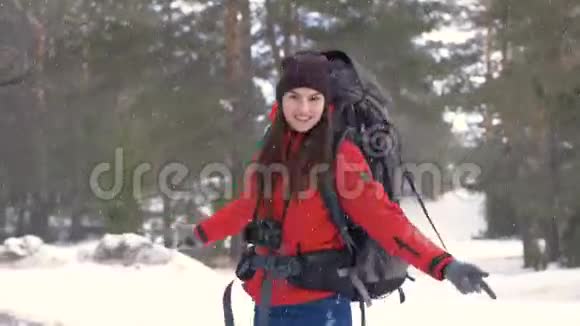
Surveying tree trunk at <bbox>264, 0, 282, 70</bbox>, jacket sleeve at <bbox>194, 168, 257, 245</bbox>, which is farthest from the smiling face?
tree trunk at <bbox>264, 0, 282, 70</bbox>

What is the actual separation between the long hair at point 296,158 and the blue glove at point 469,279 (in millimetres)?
606

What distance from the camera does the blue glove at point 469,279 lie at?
2.24 meters

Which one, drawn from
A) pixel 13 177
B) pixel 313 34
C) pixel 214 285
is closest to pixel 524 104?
pixel 313 34

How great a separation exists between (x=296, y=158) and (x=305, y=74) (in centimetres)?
33

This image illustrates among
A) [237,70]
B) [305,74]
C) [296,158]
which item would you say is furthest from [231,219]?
[237,70]

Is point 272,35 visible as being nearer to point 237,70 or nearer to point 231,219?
point 237,70

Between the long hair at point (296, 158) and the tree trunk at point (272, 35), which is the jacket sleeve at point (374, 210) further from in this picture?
the tree trunk at point (272, 35)

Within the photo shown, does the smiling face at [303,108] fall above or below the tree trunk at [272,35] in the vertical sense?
below

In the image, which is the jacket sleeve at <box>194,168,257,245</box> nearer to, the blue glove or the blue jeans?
the blue jeans

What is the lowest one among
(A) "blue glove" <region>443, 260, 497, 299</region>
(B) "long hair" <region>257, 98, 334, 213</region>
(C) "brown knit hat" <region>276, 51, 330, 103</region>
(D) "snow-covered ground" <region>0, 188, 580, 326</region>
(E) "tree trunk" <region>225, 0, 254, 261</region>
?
(D) "snow-covered ground" <region>0, 188, 580, 326</region>

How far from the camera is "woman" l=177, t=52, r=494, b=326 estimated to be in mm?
2572

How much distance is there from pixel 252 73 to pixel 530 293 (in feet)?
30.3

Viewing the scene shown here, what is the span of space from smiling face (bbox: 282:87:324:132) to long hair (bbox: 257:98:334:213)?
24mm


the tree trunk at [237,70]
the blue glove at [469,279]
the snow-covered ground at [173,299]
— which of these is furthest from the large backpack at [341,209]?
the tree trunk at [237,70]
